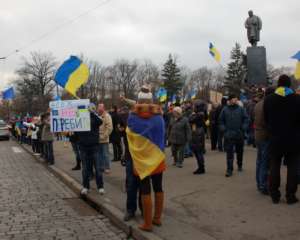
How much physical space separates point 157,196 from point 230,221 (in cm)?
113

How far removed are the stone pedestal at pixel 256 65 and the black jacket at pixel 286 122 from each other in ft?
45.0

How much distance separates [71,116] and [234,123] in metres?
3.43

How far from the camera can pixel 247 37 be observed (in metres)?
20.5

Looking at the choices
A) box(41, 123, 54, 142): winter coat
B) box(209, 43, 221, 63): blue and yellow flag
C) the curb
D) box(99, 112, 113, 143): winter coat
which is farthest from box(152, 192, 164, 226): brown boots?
box(209, 43, 221, 63): blue and yellow flag

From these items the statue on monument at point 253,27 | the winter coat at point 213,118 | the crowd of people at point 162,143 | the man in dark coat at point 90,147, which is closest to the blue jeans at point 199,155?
the crowd of people at point 162,143

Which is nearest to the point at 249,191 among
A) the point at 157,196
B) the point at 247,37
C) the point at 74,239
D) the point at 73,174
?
the point at 157,196

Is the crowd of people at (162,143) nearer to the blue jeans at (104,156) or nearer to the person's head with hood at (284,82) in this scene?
the person's head with hood at (284,82)

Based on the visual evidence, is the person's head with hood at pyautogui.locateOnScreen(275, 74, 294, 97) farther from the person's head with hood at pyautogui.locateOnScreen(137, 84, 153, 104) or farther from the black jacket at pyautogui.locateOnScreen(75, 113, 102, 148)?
the black jacket at pyautogui.locateOnScreen(75, 113, 102, 148)

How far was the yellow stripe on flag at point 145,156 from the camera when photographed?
580 centimetres

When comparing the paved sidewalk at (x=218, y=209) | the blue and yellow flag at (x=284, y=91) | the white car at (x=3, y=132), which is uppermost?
the blue and yellow flag at (x=284, y=91)

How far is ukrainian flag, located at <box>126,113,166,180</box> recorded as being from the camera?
5.82 metres

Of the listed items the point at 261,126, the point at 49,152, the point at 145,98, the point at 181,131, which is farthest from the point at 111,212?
the point at 49,152

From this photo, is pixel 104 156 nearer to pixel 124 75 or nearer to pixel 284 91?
pixel 284 91

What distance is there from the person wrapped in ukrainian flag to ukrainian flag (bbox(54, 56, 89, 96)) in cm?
376
